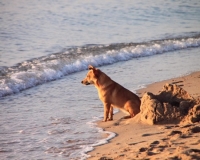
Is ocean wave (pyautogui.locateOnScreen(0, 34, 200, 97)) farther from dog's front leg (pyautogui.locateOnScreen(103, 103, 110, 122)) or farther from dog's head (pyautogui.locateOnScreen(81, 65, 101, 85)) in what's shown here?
dog's front leg (pyautogui.locateOnScreen(103, 103, 110, 122))

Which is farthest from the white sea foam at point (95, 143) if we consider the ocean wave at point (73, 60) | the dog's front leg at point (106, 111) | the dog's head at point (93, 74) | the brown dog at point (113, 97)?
the ocean wave at point (73, 60)

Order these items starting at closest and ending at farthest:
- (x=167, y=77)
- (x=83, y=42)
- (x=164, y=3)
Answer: (x=167, y=77) < (x=83, y=42) < (x=164, y=3)

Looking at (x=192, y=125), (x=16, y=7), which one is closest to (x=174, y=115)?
(x=192, y=125)

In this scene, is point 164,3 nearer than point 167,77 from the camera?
No

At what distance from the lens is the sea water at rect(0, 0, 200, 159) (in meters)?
8.56

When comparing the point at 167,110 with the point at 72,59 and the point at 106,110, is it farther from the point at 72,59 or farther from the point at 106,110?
the point at 72,59

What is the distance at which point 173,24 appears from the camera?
86.8ft

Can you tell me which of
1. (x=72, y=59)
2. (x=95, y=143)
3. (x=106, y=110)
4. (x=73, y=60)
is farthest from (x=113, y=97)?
(x=72, y=59)

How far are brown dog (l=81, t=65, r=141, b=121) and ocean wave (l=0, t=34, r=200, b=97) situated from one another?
3.04 metres

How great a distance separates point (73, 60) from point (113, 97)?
23.4 ft

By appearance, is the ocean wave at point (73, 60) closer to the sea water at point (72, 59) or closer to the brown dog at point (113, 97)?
the sea water at point (72, 59)

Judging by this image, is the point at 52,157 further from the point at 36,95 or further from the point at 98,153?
the point at 36,95

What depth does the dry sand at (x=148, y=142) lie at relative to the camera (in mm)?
6406

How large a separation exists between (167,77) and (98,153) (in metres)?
6.98
